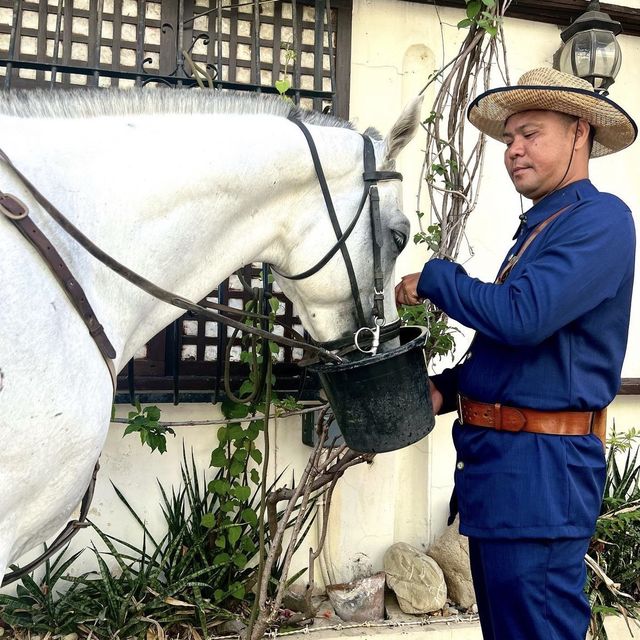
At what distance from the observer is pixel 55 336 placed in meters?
1.23

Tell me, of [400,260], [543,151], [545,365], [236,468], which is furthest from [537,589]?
[400,260]

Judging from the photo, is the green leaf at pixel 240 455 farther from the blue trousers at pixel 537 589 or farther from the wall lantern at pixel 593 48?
the wall lantern at pixel 593 48

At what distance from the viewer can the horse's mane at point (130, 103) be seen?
4.58 feet

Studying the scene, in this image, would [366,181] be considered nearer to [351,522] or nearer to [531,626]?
[531,626]

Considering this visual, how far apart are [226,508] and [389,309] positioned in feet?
5.27

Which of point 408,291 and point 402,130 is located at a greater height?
point 402,130

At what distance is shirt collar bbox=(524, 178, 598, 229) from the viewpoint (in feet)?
5.97

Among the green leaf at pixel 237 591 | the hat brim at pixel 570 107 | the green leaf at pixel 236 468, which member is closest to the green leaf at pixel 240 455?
the green leaf at pixel 236 468

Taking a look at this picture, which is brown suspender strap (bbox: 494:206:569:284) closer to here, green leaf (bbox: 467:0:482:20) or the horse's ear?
the horse's ear

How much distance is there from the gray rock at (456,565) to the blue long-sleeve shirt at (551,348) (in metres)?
1.50

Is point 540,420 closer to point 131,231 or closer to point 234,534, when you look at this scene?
point 131,231

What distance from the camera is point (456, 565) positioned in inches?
126

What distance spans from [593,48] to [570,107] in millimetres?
1734

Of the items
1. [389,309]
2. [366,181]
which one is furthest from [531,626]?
[366,181]
